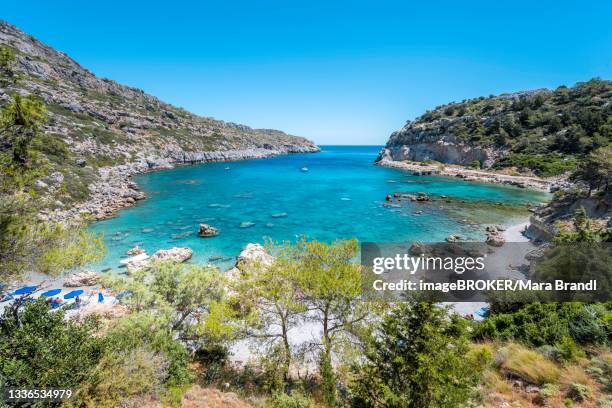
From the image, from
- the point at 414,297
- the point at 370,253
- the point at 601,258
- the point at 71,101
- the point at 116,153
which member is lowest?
the point at 370,253

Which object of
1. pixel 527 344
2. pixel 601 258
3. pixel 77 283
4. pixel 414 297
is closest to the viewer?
pixel 414 297

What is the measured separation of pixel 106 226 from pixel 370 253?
1130 inches

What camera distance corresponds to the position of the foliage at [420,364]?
215 inches

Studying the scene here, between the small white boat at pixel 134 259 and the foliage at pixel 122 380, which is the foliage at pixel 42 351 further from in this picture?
the small white boat at pixel 134 259

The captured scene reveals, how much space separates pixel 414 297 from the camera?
6008 mm

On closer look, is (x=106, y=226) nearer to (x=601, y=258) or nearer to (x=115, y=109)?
(x=601, y=258)

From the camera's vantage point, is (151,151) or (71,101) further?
(151,151)

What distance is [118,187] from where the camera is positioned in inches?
1810

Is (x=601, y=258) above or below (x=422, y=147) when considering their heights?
below

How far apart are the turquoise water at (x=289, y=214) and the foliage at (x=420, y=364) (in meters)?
18.3

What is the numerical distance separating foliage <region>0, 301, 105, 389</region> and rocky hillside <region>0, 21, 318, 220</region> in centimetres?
2571

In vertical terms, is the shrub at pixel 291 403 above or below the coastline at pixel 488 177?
below

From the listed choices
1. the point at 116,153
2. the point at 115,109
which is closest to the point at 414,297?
the point at 116,153

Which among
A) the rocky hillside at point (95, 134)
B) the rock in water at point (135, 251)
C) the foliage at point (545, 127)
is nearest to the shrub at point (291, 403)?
the rock in water at point (135, 251)
